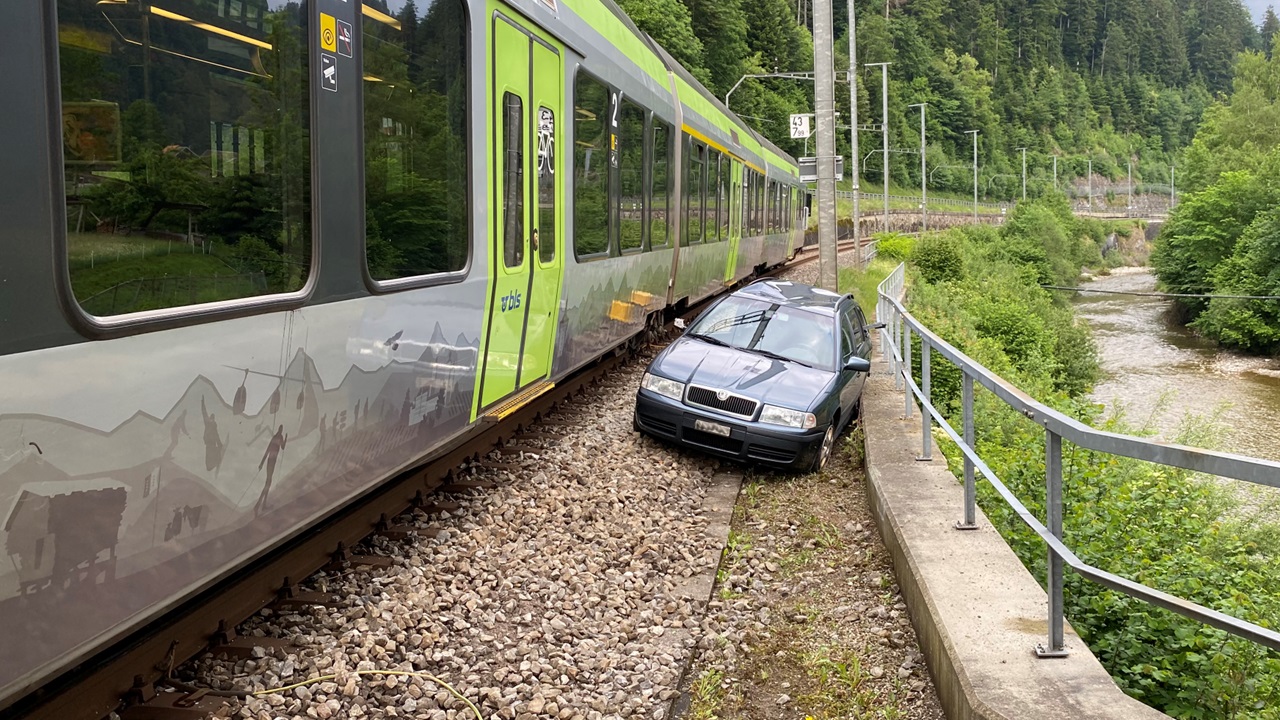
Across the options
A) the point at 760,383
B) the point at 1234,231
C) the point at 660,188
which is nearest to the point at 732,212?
the point at 660,188

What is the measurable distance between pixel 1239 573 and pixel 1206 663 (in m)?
2.94

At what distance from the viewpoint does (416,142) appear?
5.53 meters

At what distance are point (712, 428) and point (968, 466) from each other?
314 cm

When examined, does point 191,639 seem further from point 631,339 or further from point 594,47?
point 631,339

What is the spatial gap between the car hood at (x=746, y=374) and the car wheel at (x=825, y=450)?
0.38 m

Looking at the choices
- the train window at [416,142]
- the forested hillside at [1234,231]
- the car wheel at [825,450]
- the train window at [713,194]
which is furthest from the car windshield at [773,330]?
the forested hillside at [1234,231]

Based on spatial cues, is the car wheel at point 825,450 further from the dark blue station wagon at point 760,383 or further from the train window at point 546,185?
the train window at point 546,185

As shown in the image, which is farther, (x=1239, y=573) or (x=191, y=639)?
(x=1239, y=573)

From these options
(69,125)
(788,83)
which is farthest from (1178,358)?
(788,83)

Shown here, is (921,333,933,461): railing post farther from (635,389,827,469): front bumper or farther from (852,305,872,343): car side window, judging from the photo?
(852,305,872,343): car side window

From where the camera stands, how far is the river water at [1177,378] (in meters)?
26.7

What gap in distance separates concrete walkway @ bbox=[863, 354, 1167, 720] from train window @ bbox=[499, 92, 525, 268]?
9.60ft

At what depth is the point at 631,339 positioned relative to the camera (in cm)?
1342

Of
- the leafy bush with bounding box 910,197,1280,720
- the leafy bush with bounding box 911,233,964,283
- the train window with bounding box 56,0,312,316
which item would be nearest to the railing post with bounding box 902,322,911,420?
the leafy bush with bounding box 910,197,1280,720
